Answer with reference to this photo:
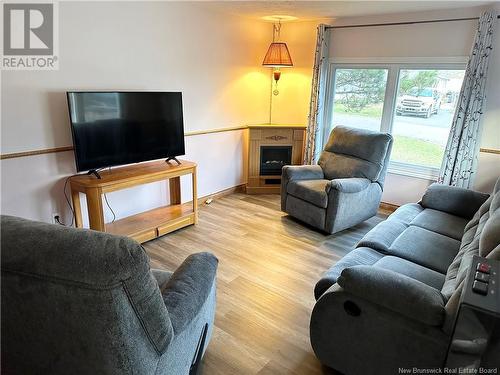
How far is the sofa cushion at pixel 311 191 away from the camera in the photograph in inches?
138

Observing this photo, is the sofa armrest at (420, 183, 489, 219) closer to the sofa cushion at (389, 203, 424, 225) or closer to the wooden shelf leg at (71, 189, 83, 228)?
the sofa cushion at (389, 203, 424, 225)

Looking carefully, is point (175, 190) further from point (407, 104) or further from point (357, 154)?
point (407, 104)

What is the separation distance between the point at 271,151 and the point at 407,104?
71.5 inches

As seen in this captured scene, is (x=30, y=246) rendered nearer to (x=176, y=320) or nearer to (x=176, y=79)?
(x=176, y=320)

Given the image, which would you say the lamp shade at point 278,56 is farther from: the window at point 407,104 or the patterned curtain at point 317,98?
the window at point 407,104

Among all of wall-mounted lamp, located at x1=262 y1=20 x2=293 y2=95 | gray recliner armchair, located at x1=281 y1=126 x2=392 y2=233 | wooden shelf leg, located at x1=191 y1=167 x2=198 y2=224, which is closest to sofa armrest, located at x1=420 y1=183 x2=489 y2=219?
gray recliner armchair, located at x1=281 y1=126 x2=392 y2=233

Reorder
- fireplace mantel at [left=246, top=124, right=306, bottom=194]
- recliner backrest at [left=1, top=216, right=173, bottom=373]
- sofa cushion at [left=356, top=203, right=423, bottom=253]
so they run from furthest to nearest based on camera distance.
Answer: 1. fireplace mantel at [left=246, top=124, right=306, bottom=194]
2. sofa cushion at [left=356, top=203, right=423, bottom=253]
3. recliner backrest at [left=1, top=216, right=173, bottom=373]

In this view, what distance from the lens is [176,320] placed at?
A: 1.36 metres

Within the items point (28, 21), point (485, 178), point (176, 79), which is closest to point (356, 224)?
point (485, 178)

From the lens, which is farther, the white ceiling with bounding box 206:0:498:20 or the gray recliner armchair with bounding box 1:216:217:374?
the white ceiling with bounding box 206:0:498:20

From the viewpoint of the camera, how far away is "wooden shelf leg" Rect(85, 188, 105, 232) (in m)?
2.77

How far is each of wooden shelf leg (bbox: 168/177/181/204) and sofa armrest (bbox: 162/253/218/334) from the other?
A: 85.8 inches

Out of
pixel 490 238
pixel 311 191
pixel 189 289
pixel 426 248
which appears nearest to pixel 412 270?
pixel 426 248

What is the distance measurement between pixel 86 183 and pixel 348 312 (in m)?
2.22
